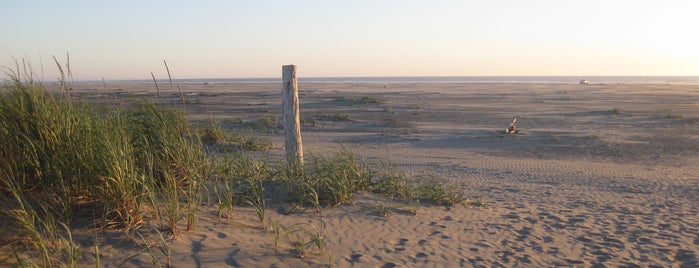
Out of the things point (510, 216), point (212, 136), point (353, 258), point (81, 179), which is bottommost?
point (510, 216)

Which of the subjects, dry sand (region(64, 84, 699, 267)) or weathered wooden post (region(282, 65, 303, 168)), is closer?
dry sand (region(64, 84, 699, 267))

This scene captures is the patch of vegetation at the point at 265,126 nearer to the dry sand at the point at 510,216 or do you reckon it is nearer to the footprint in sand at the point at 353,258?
the dry sand at the point at 510,216

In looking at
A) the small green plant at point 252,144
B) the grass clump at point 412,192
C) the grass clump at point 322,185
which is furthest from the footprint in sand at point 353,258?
the small green plant at point 252,144

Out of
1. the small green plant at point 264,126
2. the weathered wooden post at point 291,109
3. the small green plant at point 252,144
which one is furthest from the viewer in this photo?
the small green plant at point 264,126

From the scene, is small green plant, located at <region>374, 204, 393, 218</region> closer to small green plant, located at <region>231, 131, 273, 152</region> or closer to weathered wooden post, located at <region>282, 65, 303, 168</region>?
weathered wooden post, located at <region>282, 65, 303, 168</region>

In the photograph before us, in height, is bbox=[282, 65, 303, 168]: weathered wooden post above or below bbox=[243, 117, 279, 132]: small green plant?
above

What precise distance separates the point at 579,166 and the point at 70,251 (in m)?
10.9

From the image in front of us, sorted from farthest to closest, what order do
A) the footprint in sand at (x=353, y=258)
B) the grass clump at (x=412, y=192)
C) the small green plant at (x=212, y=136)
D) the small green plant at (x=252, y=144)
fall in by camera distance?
1. the small green plant at (x=212, y=136)
2. the small green plant at (x=252, y=144)
3. the grass clump at (x=412, y=192)
4. the footprint in sand at (x=353, y=258)

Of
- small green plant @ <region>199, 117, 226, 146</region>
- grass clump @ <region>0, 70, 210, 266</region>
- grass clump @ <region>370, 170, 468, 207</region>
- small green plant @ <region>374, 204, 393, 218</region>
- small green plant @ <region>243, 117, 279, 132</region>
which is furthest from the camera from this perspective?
small green plant @ <region>243, 117, 279, 132</region>

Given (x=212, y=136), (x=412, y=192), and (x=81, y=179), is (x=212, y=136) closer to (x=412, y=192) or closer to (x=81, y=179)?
(x=412, y=192)

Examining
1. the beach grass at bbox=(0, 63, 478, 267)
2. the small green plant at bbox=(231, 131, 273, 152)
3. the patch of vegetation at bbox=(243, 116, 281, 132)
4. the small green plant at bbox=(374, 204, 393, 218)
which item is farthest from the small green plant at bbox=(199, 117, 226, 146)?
the small green plant at bbox=(374, 204, 393, 218)

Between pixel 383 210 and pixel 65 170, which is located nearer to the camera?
pixel 65 170

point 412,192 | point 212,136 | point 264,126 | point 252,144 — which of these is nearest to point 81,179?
point 412,192

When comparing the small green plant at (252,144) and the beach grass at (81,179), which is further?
the small green plant at (252,144)
